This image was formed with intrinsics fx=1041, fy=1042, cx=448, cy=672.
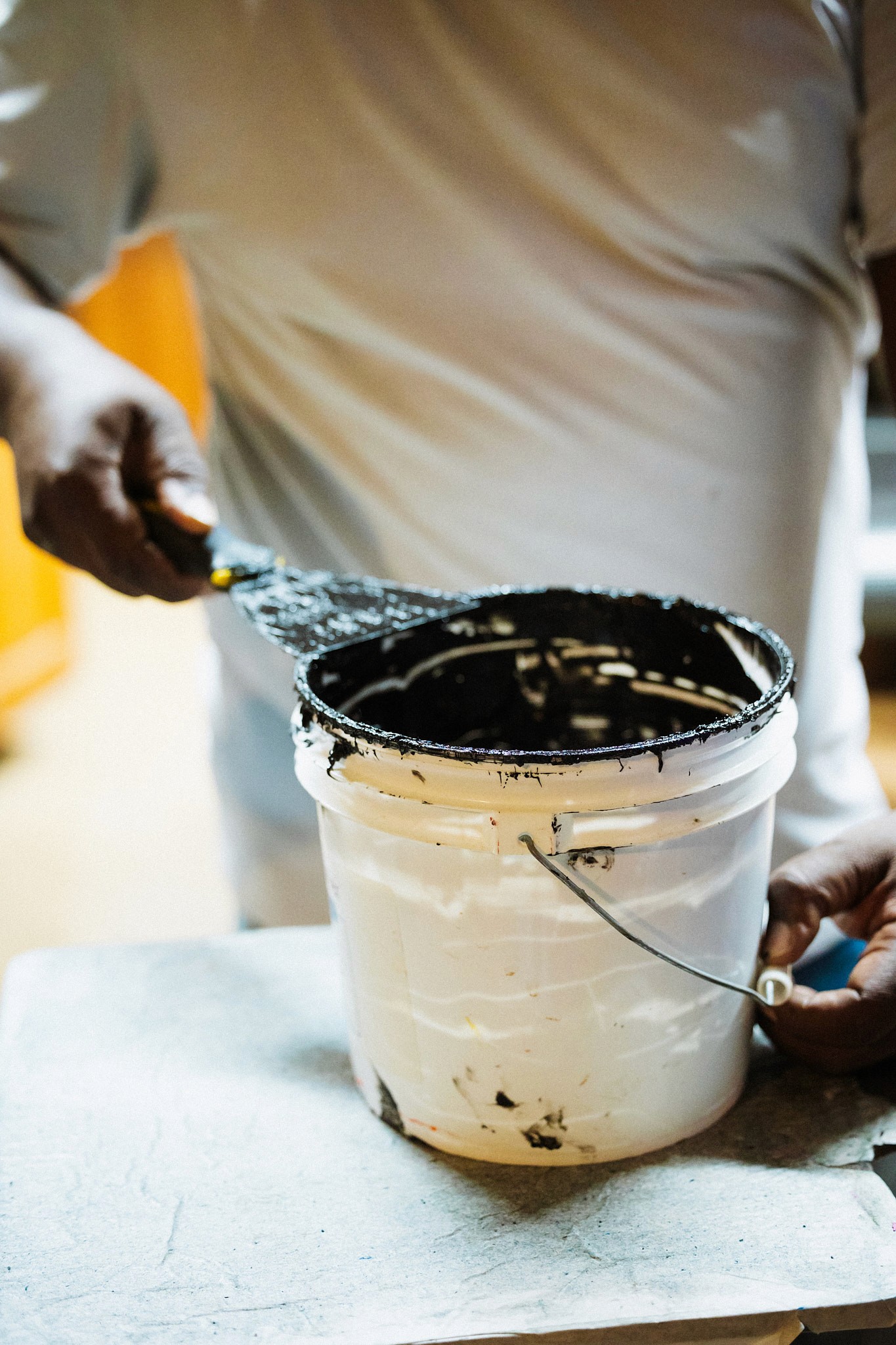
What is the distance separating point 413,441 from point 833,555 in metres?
0.39

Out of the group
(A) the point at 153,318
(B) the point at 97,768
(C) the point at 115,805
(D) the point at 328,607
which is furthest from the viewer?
(A) the point at 153,318

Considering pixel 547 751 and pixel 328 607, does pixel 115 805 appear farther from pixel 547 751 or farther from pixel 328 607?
pixel 547 751

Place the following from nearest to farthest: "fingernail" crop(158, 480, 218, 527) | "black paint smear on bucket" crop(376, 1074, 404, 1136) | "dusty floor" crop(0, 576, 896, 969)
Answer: "black paint smear on bucket" crop(376, 1074, 404, 1136) < "fingernail" crop(158, 480, 218, 527) < "dusty floor" crop(0, 576, 896, 969)

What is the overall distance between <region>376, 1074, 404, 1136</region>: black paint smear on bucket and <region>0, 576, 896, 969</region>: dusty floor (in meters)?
1.12

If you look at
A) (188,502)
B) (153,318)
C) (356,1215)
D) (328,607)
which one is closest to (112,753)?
(188,502)

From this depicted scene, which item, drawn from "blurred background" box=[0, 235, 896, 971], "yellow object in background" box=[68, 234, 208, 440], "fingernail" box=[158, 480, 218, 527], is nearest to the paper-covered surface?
"fingernail" box=[158, 480, 218, 527]

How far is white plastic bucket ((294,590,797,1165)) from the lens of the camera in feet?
1.47

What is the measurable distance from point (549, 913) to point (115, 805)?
6.61 ft

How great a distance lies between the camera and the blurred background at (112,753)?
194 cm

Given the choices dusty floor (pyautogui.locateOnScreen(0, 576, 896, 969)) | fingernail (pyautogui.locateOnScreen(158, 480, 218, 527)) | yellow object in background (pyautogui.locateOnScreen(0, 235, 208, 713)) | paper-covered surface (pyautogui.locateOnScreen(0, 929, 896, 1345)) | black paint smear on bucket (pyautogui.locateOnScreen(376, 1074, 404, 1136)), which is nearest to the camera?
paper-covered surface (pyautogui.locateOnScreen(0, 929, 896, 1345))

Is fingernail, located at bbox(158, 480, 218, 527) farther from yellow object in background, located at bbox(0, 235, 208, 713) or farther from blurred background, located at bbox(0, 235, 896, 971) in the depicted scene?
yellow object in background, located at bbox(0, 235, 208, 713)

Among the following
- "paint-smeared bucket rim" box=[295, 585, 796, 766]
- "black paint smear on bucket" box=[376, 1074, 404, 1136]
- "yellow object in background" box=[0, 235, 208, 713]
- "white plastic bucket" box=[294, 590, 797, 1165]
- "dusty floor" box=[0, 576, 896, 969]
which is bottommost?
"dusty floor" box=[0, 576, 896, 969]

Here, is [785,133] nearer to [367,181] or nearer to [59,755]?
[367,181]

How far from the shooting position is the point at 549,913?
464 millimetres
